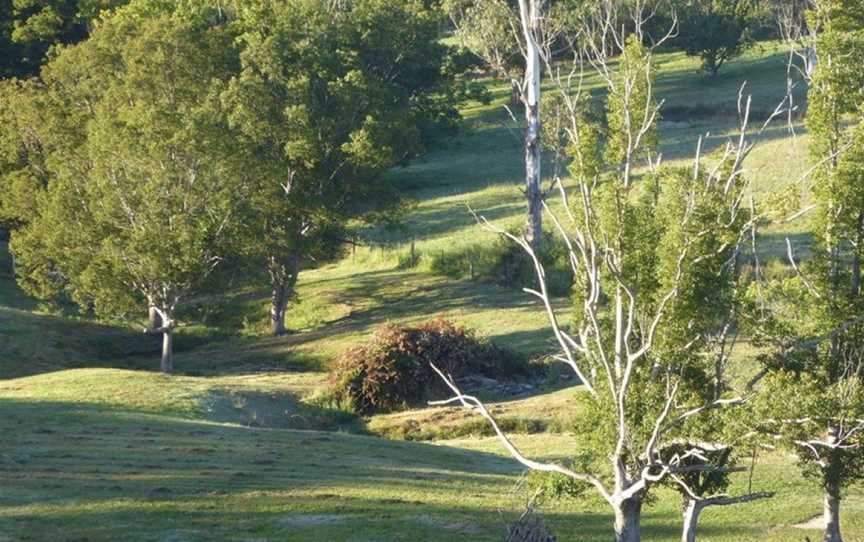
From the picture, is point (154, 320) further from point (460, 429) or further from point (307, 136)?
point (460, 429)

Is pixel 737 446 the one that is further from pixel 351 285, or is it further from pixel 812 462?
pixel 351 285

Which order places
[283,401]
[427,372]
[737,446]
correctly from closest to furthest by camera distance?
[737,446] → [283,401] → [427,372]

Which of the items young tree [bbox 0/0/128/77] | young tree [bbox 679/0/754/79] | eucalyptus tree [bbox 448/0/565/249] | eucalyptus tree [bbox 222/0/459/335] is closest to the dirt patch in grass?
eucalyptus tree [bbox 448/0/565/249]

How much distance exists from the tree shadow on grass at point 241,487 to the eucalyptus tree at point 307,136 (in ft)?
78.4

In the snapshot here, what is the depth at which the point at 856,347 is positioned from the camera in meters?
23.6

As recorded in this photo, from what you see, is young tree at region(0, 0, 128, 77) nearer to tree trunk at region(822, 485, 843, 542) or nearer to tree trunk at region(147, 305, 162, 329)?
tree trunk at region(147, 305, 162, 329)

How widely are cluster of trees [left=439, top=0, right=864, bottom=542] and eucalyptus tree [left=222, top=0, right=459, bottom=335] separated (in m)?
37.4

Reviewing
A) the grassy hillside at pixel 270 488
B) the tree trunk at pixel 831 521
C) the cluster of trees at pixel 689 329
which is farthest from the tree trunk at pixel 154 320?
the tree trunk at pixel 831 521

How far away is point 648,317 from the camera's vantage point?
20641 millimetres

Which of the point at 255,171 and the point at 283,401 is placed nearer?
the point at 283,401

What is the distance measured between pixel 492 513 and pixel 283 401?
21.2 meters

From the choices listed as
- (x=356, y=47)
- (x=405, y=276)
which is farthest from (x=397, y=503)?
(x=356, y=47)

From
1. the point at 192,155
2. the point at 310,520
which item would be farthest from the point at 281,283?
the point at 310,520

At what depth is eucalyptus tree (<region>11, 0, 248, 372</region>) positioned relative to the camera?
5381 cm
